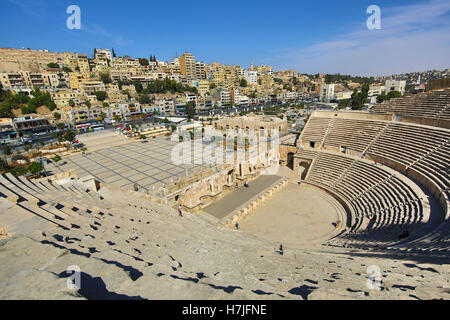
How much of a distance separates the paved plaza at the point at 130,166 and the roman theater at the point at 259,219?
0.30m

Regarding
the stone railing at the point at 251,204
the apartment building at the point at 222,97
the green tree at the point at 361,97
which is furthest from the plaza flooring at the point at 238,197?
the apartment building at the point at 222,97

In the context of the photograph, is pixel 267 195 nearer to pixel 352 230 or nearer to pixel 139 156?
pixel 352 230

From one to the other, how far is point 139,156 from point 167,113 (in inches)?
1773

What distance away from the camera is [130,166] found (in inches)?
1172

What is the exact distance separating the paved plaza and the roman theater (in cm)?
30

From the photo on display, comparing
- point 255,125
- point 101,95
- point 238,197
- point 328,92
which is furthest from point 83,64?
point 328,92

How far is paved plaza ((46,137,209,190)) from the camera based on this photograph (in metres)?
25.1

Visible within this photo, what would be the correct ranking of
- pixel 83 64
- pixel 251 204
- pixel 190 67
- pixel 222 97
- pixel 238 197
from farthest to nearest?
pixel 190 67 → pixel 83 64 → pixel 222 97 → pixel 238 197 → pixel 251 204

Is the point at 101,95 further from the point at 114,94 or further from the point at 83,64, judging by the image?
the point at 83,64

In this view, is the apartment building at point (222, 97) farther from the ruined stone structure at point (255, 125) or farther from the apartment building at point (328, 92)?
the apartment building at point (328, 92)

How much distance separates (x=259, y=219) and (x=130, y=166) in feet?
65.9

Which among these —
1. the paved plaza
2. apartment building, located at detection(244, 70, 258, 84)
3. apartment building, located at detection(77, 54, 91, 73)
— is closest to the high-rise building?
apartment building, located at detection(244, 70, 258, 84)

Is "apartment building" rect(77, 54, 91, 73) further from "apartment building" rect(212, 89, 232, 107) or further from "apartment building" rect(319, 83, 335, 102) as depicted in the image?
"apartment building" rect(319, 83, 335, 102)

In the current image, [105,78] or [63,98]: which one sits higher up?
[105,78]
